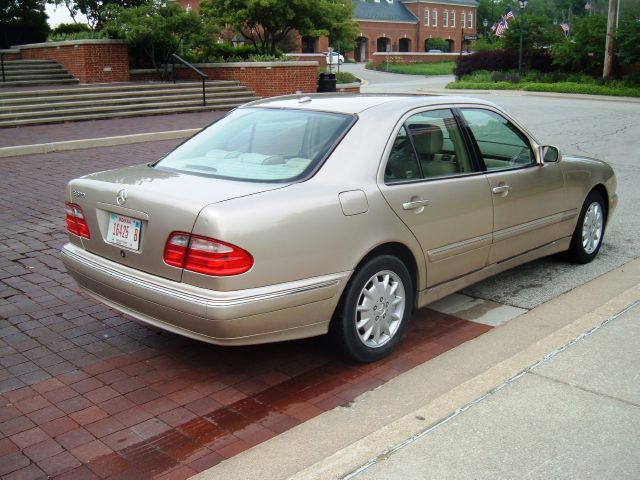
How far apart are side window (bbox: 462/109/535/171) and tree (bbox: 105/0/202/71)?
59.0ft

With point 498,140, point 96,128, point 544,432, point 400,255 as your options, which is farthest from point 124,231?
point 96,128

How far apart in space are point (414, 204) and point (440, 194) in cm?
30

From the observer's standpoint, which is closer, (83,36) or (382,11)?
(83,36)

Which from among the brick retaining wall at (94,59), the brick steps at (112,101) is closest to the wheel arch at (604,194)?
the brick steps at (112,101)

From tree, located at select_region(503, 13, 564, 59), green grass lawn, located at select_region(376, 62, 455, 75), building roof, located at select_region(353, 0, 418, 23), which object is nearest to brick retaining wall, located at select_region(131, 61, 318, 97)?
tree, located at select_region(503, 13, 564, 59)

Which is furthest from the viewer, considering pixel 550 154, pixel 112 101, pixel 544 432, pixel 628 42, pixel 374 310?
pixel 628 42

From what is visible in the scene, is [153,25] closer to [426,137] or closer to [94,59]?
[94,59]

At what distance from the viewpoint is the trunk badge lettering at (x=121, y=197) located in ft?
14.3

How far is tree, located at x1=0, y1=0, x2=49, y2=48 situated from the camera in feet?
86.8

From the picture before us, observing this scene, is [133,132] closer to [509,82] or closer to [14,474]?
[14,474]

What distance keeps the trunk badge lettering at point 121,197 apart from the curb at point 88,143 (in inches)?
306

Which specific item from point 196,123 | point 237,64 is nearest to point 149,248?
point 196,123

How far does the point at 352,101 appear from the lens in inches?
203

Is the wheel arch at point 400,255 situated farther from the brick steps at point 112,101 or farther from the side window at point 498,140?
the brick steps at point 112,101
